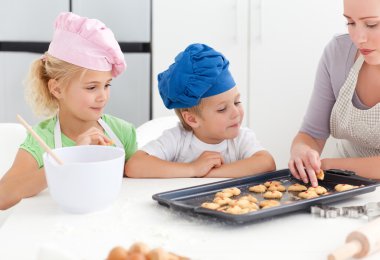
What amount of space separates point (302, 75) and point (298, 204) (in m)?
1.85

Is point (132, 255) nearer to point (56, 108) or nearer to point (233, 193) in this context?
point (233, 193)

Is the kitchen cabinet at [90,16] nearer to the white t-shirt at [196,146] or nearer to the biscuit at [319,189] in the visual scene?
the white t-shirt at [196,146]

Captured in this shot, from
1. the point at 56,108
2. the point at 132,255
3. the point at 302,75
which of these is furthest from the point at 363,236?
the point at 302,75

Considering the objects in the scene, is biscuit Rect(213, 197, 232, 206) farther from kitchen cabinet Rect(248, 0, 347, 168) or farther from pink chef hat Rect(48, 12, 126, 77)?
kitchen cabinet Rect(248, 0, 347, 168)

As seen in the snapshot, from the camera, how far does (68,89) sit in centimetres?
170

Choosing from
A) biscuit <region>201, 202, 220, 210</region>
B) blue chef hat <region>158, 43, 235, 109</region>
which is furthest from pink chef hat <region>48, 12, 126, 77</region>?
biscuit <region>201, 202, 220, 210</region>

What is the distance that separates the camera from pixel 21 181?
1.42 metres

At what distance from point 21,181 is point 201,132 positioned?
0.56m

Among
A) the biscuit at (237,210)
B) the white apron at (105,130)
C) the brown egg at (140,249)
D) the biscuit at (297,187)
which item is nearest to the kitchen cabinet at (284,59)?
the white apron at (105,130)

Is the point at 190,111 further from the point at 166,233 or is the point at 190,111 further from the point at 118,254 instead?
the point at 118,254

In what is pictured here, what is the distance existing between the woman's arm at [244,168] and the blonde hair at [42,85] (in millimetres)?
513

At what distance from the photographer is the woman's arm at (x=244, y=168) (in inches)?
60.2

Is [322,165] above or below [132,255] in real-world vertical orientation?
below

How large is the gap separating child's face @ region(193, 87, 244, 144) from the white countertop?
0.50 meters
